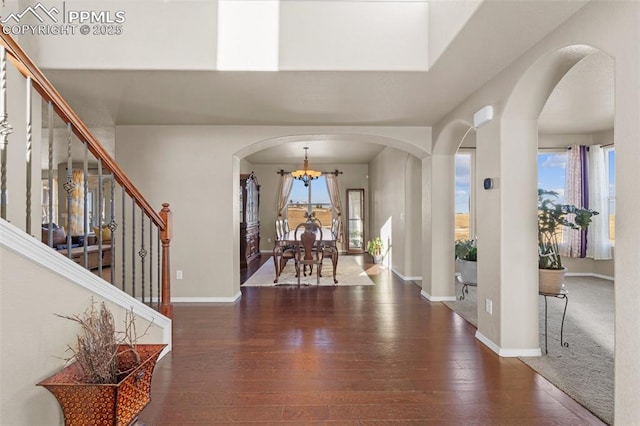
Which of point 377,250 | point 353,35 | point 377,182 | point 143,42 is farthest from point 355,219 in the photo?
point 143,42

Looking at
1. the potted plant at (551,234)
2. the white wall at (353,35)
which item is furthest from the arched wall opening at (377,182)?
the potted plant at (551,234)

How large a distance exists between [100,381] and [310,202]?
8.87 metres

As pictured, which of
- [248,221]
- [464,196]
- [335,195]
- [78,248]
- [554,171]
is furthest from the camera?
[335,195]

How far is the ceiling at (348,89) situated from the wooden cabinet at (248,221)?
331cm

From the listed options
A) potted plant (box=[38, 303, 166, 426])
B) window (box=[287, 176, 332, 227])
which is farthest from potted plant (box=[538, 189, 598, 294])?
window (box=[287, 176, 332, 227])

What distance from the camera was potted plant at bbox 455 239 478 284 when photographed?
430 centimetres

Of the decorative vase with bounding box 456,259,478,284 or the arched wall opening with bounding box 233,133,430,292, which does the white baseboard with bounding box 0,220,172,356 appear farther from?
the decorative vase with bounding box 456,259,478,284

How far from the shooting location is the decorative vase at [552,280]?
2859mm

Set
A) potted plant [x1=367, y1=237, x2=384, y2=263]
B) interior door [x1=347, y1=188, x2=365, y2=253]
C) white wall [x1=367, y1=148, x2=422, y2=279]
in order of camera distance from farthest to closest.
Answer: interior door [x1=347, y1=188, x2=365, y2=253], potted plant [x1=367, y1=237, x2=384, y2=263], white wall [x1=367, y1=148, x2=422, y2=279]

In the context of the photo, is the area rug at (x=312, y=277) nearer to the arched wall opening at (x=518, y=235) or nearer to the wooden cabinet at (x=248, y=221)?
the wooden cabinet at (x=248, y=221)

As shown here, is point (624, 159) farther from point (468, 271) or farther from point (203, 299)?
point (203, 299)

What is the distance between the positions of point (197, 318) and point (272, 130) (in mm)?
2539

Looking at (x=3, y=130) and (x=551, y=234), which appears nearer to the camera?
(x=3, y=130)

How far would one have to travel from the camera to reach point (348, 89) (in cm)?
334
